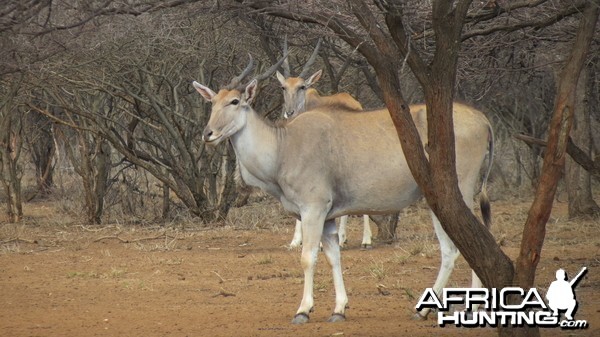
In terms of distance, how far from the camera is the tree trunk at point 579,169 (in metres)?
14.9

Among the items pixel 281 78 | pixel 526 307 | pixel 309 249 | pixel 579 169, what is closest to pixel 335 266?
pixel 309 249

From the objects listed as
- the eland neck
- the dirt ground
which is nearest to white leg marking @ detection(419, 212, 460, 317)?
the dirt ground

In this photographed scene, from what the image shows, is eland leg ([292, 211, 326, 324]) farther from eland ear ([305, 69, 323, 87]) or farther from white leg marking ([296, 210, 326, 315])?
eland ear ([305, 69, 323, 87])

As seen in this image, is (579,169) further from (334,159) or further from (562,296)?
(562,296)

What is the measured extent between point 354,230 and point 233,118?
715 cm

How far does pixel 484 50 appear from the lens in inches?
367

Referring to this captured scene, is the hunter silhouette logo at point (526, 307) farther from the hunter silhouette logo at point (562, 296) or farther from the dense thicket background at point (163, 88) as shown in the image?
the dense thicket background at point (163, 88)

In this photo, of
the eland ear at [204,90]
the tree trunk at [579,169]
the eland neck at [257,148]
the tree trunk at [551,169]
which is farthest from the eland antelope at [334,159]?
the tree trunk at [579,169]

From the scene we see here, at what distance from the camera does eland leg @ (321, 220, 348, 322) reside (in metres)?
7.77

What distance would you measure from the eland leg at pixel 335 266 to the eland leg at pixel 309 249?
186mm

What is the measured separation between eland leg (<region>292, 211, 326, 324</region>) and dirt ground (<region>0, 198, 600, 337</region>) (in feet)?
0.56

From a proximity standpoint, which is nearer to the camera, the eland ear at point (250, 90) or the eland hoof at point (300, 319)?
the eland hoof at point (300, 319)

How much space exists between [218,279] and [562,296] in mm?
4683

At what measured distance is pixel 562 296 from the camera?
6.26 meters
